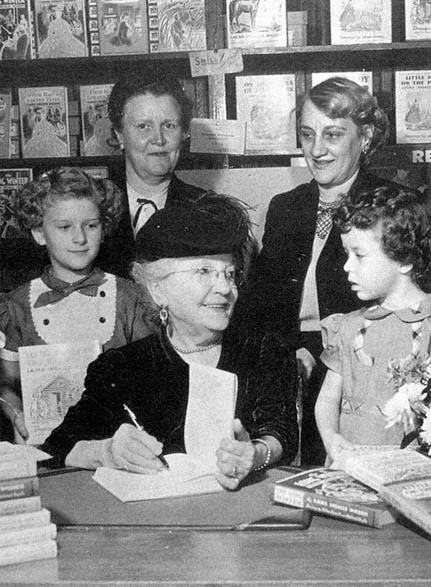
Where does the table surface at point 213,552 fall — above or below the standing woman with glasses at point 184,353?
below

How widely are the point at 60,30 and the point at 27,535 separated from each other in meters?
2.52

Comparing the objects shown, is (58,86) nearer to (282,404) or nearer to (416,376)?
(282,404)

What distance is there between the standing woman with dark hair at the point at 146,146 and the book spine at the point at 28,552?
1.66m

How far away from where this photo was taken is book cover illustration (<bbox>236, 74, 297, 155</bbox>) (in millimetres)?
3510

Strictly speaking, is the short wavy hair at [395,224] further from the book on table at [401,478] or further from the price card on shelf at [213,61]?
the price card on shelf at [213,61]

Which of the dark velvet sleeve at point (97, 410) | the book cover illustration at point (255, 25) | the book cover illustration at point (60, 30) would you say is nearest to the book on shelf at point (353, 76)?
the book cover illustration at point (255, 25)

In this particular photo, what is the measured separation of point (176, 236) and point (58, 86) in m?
1.74

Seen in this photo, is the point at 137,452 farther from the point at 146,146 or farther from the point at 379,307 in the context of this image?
the point at 146,146

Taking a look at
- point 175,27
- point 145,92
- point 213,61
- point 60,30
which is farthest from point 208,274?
point 60,30

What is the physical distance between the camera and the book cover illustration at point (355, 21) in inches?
134

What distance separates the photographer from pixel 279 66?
353 centimetres

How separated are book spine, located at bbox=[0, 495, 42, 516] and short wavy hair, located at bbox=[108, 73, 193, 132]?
1.87 m

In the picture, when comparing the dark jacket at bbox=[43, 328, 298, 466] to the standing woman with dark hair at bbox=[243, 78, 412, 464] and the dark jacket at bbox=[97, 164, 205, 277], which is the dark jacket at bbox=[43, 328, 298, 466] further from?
the dark jacket at bbox=[97, 164, 205, 277]

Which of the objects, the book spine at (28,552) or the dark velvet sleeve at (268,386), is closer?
the book spine at (28,552)
